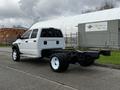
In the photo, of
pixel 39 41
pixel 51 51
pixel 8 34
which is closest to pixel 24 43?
pixel 39 41

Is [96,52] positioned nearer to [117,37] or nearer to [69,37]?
[117,37]

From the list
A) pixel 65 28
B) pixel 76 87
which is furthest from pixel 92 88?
pixel 65 28

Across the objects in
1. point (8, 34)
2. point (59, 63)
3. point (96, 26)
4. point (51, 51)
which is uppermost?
point (96, 26)

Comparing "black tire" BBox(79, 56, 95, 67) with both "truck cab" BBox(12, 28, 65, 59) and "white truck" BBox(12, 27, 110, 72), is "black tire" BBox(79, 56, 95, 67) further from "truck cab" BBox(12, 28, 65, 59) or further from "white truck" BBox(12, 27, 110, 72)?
"truck cab" BBox(12, 28, 65, 59)

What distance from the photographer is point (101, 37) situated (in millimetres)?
27094

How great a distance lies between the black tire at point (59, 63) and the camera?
32.5 ft

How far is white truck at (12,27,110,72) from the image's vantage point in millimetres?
10008

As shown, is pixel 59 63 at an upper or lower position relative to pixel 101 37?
lower

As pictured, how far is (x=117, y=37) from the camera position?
25453 millimetres

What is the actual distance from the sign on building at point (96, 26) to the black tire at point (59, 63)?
687 inches

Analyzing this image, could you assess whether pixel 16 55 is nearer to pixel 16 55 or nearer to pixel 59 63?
pixel 16 55

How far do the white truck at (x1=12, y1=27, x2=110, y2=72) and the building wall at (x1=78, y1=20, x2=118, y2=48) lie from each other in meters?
14.0

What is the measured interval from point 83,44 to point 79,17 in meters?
4.96

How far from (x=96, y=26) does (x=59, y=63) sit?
61.4ft
